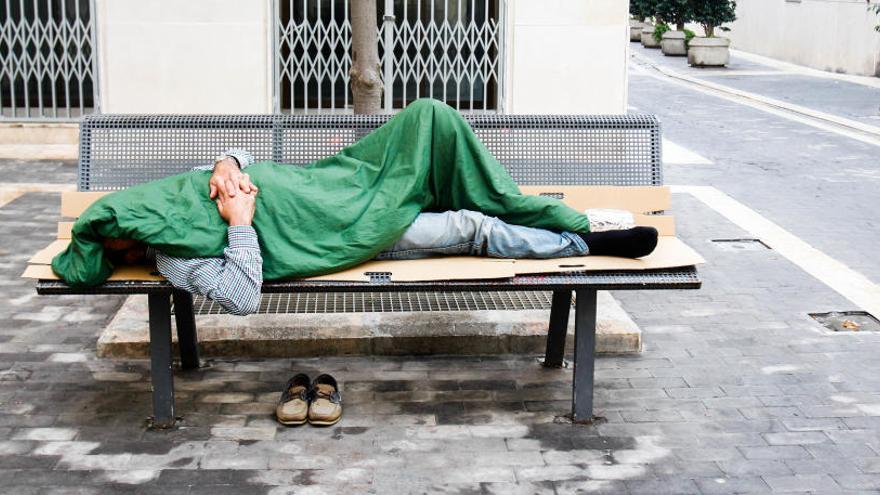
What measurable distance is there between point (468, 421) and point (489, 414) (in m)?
0.11

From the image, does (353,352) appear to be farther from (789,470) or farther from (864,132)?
(864,132)

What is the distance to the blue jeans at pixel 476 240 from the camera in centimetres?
436

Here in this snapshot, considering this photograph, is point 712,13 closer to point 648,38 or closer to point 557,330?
point 648,38

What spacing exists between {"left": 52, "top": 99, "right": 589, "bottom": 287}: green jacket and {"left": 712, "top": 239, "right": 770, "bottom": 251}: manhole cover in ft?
11.2

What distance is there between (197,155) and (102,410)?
1.30 m

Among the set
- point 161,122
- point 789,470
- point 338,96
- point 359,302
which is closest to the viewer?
point 789,470

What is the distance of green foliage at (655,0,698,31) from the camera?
2823 centimetres

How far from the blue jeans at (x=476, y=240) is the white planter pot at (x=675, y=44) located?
26.6m

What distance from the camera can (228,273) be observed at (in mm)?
3926

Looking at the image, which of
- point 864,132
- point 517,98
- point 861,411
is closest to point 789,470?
point 861,411

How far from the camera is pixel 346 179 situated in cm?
447

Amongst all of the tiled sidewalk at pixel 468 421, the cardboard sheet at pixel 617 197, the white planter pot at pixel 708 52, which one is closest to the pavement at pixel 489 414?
the tiled sidewalk at pixel 468 421

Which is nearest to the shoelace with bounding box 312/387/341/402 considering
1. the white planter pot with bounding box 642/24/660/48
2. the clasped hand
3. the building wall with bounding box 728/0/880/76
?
the clasped hand

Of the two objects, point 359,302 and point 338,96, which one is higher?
point 338,96
